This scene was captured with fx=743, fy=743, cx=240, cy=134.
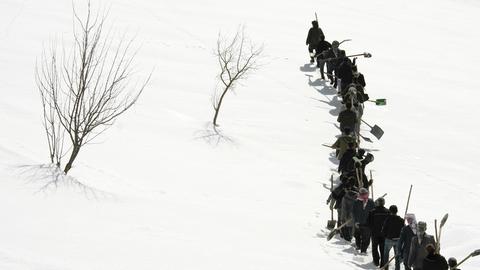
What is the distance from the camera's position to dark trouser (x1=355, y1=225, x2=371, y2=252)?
11.1m

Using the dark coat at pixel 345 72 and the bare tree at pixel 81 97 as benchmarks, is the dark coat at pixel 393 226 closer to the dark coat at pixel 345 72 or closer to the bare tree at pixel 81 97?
the bare tree at pixel 81 97

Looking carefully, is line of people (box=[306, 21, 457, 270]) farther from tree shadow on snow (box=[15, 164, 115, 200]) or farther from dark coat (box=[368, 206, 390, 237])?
tree shadow on snow (box=[15, 164, 115, 200])

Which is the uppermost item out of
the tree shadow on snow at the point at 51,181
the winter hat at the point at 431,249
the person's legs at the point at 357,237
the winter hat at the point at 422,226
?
the winter hat at the point at 422,226

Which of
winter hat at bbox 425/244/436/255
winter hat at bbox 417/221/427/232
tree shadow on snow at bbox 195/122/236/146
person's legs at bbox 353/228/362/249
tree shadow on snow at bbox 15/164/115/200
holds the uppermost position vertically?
winter hat at bbox 417/221/427/232

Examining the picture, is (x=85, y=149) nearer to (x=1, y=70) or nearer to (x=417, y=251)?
(x=1, y=70)

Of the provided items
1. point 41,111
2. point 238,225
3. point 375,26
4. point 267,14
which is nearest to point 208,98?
point 41,111

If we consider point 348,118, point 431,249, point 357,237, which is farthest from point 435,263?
point 348,118

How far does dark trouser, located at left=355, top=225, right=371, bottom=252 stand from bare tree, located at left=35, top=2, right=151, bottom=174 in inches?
154

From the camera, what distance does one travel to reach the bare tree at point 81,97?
10633 mm

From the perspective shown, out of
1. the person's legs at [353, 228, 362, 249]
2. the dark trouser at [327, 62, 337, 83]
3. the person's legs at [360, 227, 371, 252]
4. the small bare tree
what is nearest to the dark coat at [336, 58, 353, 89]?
the dark trouser at [327, 62, 337, 83]

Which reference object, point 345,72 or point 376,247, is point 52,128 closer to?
point 376,247

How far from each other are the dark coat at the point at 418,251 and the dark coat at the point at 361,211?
1.39 metres

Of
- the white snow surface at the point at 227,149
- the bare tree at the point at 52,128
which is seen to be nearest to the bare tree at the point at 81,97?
the bare tree at the point at 52,128

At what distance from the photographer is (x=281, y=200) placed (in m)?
13.4
